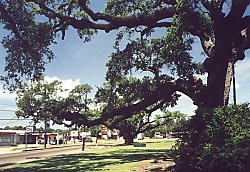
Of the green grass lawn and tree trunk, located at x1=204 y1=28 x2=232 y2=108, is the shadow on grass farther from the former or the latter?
tree trunk, located at x1=204 y1=28 x2=232 y2=108

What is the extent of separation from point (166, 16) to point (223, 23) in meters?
3.28

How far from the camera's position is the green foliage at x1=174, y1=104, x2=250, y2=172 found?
11.0 metres

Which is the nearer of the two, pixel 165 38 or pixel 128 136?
pixel 165 38

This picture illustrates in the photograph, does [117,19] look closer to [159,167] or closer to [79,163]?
[159,167]

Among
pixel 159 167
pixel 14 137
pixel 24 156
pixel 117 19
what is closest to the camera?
pixel 159 167

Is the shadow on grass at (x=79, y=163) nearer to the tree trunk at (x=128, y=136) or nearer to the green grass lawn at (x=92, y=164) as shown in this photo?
the green grass lawn at (x=92, y=164)

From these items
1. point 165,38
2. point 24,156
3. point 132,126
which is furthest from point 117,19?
point 132,126

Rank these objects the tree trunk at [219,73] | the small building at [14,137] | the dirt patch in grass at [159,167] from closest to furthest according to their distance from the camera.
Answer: the dirt patch in grass at [159,167]
the tree trunk at [219,73]
the small building at [14,137]

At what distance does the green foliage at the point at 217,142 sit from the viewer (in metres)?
11.0

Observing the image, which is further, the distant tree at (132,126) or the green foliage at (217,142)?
the distant tree at (132,126)

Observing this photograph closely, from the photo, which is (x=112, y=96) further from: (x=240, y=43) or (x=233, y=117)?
(x=233, y=117)

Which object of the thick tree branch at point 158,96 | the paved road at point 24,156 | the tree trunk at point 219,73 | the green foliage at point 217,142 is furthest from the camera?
the paved road at point 24,156

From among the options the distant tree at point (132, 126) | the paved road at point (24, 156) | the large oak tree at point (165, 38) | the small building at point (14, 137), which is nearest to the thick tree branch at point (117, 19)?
the large oak tree at point (165, 38)

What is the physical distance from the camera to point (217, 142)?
11477mm
